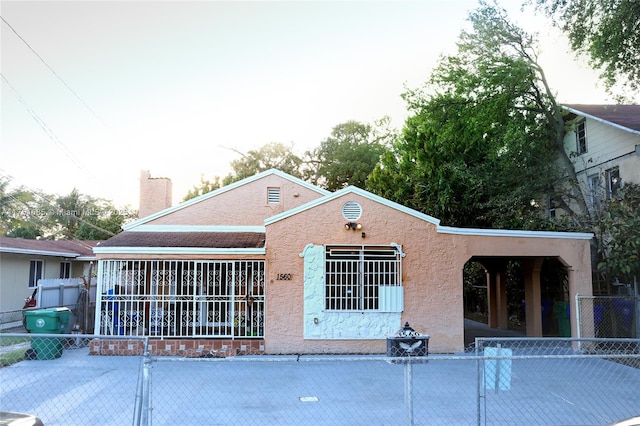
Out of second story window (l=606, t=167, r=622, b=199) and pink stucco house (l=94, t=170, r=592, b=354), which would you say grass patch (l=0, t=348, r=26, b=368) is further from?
second story window (l=606, t=167, r=622, b=199)

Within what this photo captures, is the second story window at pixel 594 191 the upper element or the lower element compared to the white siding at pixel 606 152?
lower

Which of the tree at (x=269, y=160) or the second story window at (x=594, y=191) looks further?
the tree at (x=269, y=160)

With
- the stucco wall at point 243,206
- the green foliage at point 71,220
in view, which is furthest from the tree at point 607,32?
the green foliage at point 71,220

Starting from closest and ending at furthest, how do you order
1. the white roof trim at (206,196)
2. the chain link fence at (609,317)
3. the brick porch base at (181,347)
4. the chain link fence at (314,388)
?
the chain link fence at (314,388) → the brick porch base at (181,347) → the chain link fence at (609,317) → the white roof trim at (206,196)

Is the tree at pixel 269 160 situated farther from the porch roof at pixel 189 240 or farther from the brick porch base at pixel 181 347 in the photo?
the brick porch base at pixel 181 347

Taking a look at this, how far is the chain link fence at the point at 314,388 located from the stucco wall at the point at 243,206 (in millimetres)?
5122

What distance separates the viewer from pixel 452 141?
20500 mm

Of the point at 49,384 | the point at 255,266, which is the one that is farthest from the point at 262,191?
the point at 49,384

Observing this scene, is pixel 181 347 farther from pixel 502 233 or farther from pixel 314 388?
pixel 502 233

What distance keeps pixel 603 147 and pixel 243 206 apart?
13161 mm

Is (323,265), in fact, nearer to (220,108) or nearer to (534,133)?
(220,108)

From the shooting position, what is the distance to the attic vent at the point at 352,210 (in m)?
13.1

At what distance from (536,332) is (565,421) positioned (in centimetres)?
919

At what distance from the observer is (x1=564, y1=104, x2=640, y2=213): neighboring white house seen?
17.0 meters
